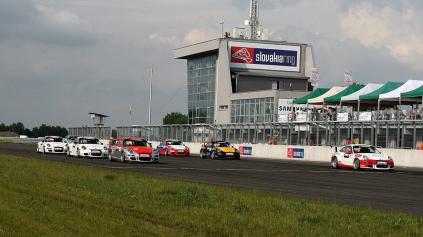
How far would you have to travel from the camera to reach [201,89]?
273 feet

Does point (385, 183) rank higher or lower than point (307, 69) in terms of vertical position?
lower

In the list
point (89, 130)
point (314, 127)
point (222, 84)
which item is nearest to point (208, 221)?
point (314, 127)

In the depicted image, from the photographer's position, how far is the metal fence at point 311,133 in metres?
40.8

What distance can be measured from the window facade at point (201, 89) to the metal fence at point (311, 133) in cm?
1296

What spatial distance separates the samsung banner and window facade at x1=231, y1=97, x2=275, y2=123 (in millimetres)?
5337

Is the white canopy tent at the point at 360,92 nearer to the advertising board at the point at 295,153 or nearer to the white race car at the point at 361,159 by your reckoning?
the advertising board at the point at 295,153

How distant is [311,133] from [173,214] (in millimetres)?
39005

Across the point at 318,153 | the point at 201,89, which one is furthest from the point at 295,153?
the point at 201,89

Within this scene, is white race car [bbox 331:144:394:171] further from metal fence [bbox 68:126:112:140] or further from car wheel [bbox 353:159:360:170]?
metal fence [bbox 68:126:112:140]

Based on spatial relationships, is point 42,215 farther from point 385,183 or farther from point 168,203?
point 385,183

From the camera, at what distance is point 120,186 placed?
16.7 metres

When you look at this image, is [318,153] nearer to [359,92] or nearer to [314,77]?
[359,92]

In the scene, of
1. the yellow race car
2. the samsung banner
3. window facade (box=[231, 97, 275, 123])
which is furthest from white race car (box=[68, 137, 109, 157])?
the samsung banner

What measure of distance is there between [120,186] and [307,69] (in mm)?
66920
